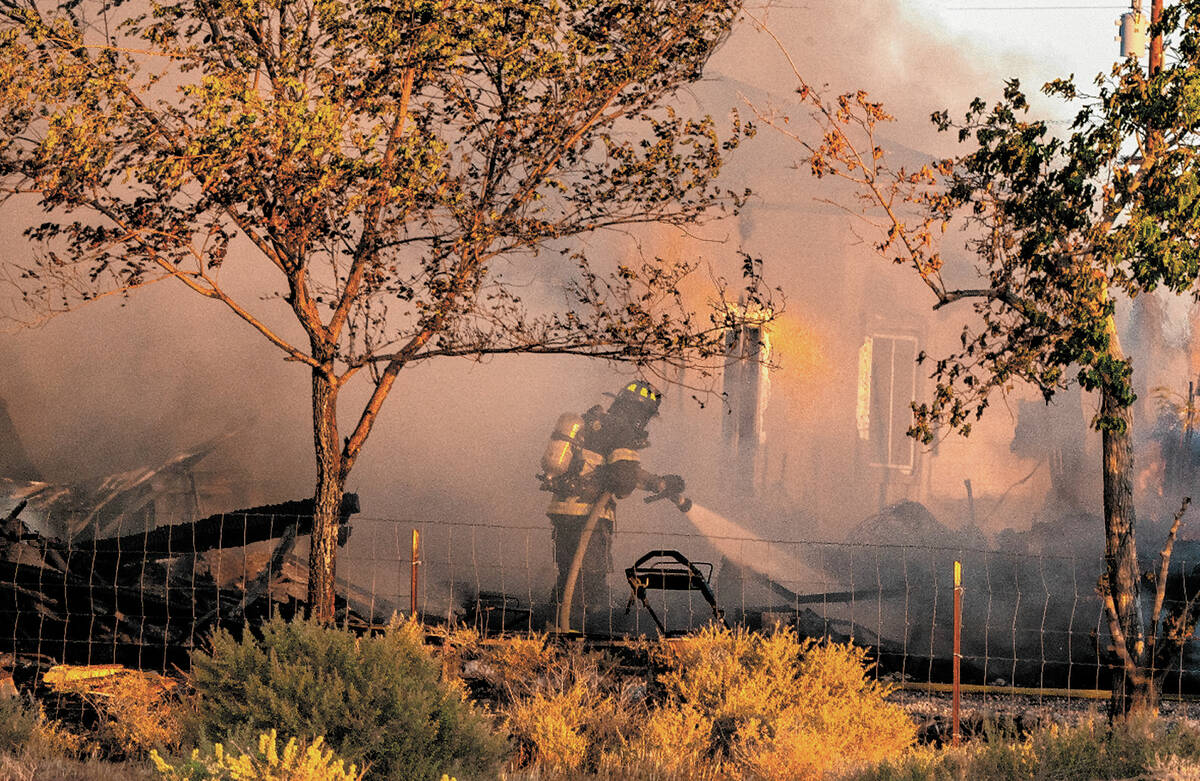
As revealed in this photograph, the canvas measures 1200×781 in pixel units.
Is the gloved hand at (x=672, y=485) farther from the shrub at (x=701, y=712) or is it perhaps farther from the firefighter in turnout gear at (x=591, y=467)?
the shrub at (x=701, y=712)

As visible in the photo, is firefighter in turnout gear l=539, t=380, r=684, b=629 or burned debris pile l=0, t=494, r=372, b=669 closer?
burned debris pile l=0, t=494, r=372, b=669

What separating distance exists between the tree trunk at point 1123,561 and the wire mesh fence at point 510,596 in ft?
1.04

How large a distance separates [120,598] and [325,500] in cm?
388

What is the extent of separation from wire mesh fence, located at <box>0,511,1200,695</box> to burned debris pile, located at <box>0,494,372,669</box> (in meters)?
0.02

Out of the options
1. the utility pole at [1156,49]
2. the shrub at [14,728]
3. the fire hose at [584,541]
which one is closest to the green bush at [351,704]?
the shrub at [14,728]

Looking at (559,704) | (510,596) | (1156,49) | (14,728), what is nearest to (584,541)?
(510,596)

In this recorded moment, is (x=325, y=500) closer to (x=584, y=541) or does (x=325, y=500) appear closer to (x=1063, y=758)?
(x=1063, y=758)

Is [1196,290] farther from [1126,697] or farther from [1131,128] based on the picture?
[1126,697]

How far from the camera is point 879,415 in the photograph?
120 ft

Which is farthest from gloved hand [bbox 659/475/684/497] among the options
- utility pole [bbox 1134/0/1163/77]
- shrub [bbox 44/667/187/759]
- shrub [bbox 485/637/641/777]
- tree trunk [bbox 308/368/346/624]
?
utility pole [bbox 1134/0/1163/77]

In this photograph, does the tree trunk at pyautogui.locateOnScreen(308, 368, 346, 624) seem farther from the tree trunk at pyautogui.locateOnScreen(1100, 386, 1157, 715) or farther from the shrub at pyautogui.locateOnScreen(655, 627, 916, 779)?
the tree trunk at pyautogui.locateOnScreen(1100, 386, 1157, 715)

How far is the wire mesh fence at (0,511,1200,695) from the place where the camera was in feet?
42.9

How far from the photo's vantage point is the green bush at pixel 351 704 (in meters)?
6.51

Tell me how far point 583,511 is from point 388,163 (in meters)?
9.30
